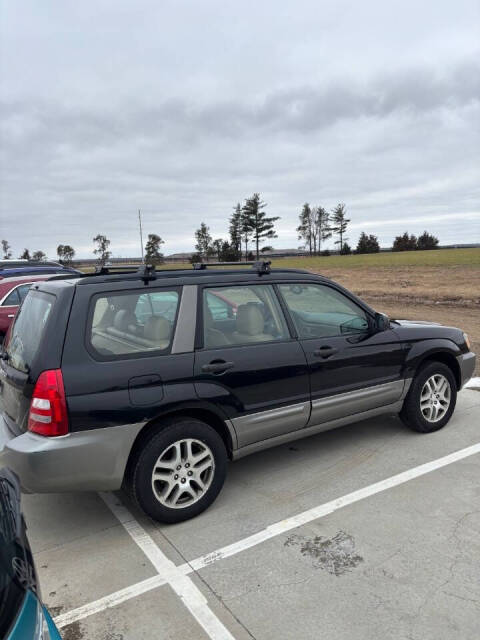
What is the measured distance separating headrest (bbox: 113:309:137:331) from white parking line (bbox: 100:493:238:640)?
4.35 feet

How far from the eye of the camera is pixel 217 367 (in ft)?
10.6

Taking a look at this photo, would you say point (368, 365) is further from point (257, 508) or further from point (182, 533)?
point (182, 533)

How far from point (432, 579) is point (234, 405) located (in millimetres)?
1534

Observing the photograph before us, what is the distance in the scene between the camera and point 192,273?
3547mm

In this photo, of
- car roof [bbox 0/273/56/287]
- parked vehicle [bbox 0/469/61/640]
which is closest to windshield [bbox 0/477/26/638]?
parked vehicle [bbox 0/469/61/640]

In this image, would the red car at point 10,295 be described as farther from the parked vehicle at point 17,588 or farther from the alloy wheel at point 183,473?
the parked vehicle at point 17,588

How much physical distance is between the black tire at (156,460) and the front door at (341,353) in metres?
0.91

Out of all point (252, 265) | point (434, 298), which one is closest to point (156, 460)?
point (252, 265)

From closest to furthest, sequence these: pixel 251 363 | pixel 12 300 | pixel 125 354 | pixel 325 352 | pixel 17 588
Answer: pixel 17 588 → pixel 125 354 → pixel 251 363 → pixel 325 352 → pixel 12 300

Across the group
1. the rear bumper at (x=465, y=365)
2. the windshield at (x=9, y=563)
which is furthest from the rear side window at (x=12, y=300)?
the windshield at (x=9, y=563)

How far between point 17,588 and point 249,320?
2.47 meters

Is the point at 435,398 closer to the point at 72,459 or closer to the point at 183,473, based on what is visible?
the point at 183,473

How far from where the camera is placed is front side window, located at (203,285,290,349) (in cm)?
342

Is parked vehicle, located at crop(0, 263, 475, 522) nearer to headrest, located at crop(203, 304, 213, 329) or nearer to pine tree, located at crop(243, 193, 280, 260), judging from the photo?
headrest, located at crop(203, 304, 213, 329)
